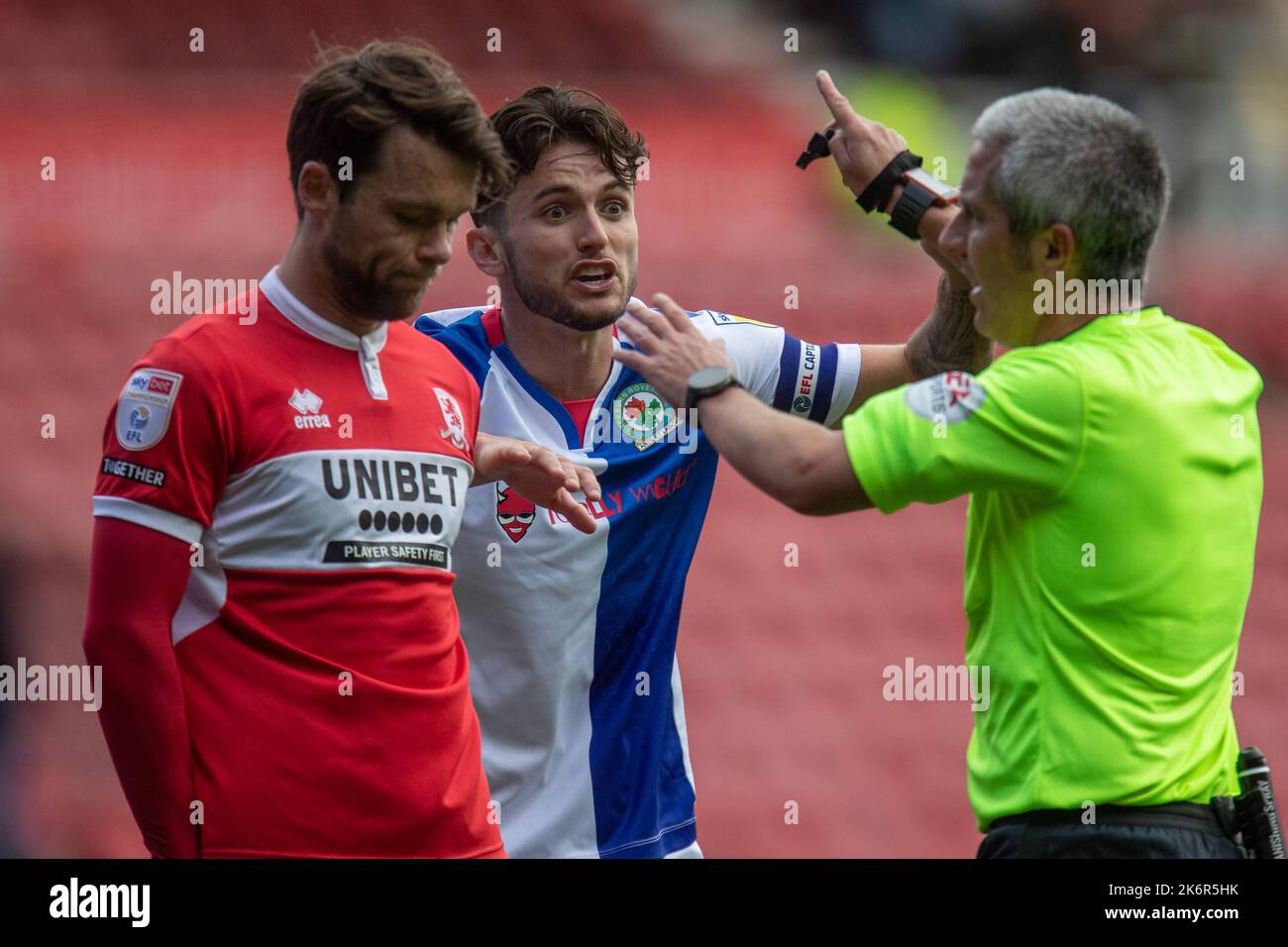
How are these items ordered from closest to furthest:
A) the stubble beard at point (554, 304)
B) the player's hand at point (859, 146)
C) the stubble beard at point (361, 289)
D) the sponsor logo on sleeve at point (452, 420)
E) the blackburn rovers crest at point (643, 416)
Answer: the stubble beard at point (361, 289)
the sponsor logo on sleeve at point (452, 420)
the player's hand at point (859, 146)
the stubble beard at point (554, 304)
the blackburn rovers crest at point (643, 416)

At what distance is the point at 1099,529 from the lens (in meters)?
2.75

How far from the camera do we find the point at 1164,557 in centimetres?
276

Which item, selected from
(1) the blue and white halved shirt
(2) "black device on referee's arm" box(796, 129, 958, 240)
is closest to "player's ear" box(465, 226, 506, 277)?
(1) the blue and white halved shirt

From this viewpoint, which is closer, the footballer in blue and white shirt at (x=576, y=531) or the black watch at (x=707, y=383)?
the black watch at (x=707, y=383)

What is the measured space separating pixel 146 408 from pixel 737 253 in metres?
7.04

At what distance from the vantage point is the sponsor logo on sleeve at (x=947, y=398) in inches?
108

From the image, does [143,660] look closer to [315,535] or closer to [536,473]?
[315,535]

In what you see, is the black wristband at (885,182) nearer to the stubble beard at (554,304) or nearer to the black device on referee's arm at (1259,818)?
the stubble beard at (554,304)

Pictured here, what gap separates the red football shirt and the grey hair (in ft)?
3.82

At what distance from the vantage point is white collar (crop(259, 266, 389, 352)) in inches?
116

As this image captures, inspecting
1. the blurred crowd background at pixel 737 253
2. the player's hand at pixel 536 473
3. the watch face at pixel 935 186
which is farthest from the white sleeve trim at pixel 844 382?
the blurred crowd background at pixel 737 253

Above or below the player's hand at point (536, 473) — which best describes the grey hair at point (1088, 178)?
above

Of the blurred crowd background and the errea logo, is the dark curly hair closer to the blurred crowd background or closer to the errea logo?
the errea logo

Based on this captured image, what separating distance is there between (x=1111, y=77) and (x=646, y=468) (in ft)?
24.8
